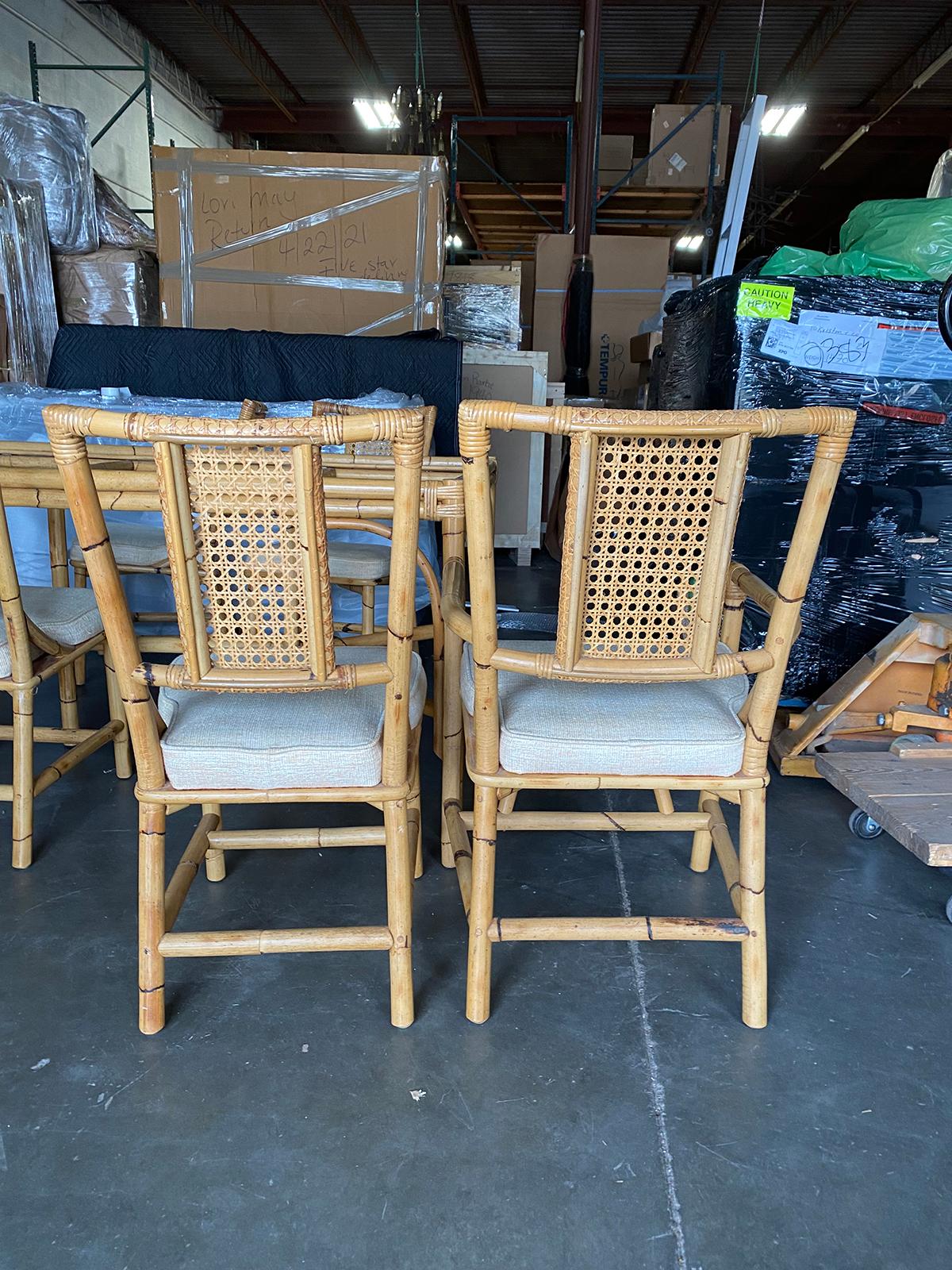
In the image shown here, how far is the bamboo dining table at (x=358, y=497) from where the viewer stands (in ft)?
4.66

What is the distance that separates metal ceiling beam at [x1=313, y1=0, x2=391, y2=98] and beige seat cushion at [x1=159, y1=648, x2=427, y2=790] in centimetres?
783

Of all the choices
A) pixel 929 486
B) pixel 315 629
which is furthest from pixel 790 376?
pixel 315 629

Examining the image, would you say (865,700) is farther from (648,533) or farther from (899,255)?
(648,533)

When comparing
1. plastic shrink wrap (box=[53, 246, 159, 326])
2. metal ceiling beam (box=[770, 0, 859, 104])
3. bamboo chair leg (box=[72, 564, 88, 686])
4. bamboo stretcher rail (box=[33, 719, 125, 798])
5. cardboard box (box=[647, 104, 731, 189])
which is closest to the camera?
bamboo stretcher rail (box=[33, 719, 125, 798])

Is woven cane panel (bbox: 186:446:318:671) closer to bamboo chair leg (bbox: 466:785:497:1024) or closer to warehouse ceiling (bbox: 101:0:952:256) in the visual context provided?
bamboo chair leg (bbox: 466:785:497:1024)

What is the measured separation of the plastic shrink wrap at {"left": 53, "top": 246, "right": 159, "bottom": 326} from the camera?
446 cm

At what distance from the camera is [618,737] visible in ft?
3.76

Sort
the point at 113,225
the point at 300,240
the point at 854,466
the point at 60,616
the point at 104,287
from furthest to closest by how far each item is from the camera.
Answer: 1. the point at 113,225
2. the point at 104,287
3. the point at 300,240
4. the point at 854,466
5. the point at 60,616

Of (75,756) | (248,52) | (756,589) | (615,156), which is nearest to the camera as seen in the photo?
(756,589)

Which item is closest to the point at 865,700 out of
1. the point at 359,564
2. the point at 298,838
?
the point at 359,564

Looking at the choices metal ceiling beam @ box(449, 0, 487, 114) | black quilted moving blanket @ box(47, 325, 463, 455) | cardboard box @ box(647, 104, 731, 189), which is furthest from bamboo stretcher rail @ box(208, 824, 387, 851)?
metal ceiling beam @ box(449, 0, 487, 114)

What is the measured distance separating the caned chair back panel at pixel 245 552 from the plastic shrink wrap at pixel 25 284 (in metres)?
3.64

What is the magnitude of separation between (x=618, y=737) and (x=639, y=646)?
14 cm

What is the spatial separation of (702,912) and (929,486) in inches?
53.0
